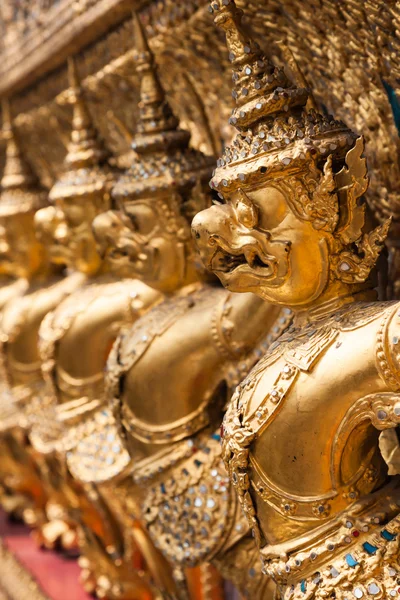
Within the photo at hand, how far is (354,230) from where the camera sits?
1.10m

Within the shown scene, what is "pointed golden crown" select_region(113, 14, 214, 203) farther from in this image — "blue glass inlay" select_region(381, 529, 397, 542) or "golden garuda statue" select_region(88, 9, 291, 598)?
"blue glass inlay" select_region(381, 529, 397, 542)

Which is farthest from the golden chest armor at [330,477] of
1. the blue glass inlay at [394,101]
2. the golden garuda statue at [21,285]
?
the golden garuda statue at [21,285]

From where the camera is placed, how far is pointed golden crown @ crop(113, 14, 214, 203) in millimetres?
1490

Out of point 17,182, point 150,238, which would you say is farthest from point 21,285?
point 150,238

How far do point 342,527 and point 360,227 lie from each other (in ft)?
1.25

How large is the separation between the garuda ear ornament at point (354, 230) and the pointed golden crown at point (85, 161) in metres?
0.84

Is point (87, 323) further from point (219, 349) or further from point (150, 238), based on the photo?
point (219, 349)

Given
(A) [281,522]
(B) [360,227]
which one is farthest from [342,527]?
(B) [360,227]

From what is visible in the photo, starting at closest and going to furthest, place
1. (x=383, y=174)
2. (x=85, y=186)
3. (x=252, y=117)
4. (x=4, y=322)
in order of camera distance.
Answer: (x=252, y=117) < (x=383, y=174) < (x=85, y=186) < (x=4, y=322)

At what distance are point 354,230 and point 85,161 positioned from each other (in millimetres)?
901

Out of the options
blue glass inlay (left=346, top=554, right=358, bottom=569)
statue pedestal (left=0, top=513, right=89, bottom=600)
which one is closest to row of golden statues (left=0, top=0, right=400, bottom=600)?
blue glass inlay (left=346, top=554, right=358, bottom=569)

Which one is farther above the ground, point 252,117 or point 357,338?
point 252,117

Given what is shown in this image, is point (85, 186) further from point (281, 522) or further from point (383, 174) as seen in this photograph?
point (281, 522)

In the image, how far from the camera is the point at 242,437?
3.77ft
